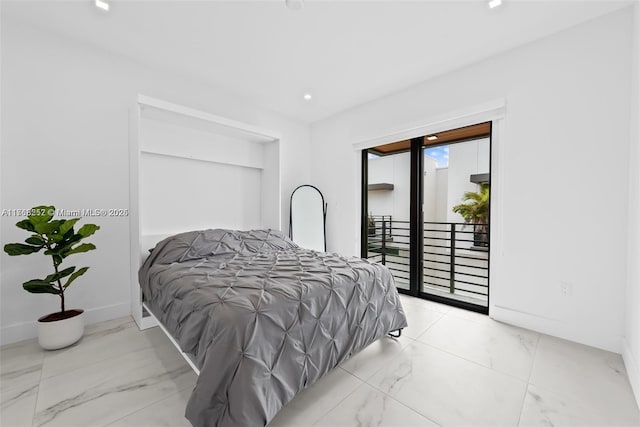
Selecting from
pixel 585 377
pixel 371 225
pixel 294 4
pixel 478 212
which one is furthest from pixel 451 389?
pixel 294 4

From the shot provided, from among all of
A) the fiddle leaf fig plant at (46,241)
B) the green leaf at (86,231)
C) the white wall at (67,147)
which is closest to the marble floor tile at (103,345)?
the white wall at (67,147)

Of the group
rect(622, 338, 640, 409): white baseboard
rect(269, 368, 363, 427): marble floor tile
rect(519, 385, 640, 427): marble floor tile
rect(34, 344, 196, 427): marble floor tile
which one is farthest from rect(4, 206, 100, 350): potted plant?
rect(622, 338, 640, 409): white baseboard

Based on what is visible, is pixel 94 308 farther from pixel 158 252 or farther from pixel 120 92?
pixel 120 92

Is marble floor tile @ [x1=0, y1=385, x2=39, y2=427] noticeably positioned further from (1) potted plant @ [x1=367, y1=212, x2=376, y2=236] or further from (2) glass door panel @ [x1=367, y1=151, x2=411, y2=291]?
(1) potted plant @ [x1=367, y1=212, x2=376, y2=236]

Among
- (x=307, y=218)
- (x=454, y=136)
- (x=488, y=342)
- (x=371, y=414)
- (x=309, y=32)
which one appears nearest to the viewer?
(x=371, y=414)

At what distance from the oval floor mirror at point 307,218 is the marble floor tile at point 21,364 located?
2.69 metres

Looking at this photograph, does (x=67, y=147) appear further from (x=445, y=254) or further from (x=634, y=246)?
(x=634, y=246)

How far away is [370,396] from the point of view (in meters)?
1.50

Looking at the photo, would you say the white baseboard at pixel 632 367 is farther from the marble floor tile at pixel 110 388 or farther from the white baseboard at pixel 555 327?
the marble floor tile at pixel 110 388

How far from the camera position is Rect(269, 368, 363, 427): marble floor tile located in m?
1.33

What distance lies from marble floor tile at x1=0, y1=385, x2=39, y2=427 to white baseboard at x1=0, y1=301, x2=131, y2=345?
2.60ft

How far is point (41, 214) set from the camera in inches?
79.0

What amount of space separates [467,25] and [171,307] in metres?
3.03

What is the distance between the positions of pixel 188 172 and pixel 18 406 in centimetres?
225
